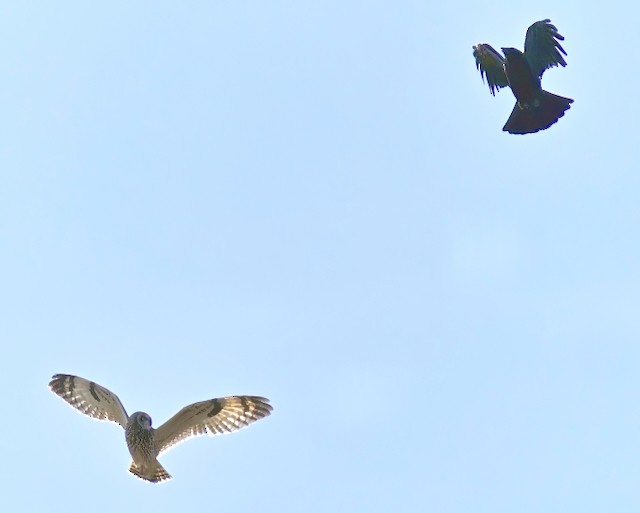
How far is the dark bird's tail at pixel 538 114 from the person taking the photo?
18031 millimetres

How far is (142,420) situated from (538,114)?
822cm

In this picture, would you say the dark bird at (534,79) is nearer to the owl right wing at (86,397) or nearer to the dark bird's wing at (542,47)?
the dark bird's wing at (542,47)

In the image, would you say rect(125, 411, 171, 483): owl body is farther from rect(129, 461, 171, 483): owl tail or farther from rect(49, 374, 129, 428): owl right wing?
rect(49, 374, 129, 428): owl right wing

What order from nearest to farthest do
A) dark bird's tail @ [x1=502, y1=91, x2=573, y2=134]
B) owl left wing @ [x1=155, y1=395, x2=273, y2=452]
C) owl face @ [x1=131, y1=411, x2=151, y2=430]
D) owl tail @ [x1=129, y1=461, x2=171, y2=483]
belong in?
owl face @ [x1=131, y1=411, x2=151, y2=430] → owl left wing @ [x1=155, y1=395, x2=273, y2=452] → owl tail @ [x1=129, y1=461, x2=171, y2=483] → dark bird's tail @ [x1=502, y1=91, x2=573, y2=134]

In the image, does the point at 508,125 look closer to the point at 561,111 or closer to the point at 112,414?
the point at 561,111

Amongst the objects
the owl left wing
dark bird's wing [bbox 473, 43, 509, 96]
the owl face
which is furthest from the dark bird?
the owl face

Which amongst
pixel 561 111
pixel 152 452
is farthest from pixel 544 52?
pixel 152 452

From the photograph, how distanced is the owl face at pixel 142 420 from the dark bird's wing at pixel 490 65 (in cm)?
911

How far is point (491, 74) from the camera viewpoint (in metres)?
20.4

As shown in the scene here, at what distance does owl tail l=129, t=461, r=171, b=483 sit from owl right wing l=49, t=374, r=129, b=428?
2.22ft

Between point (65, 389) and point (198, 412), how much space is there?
220 cm

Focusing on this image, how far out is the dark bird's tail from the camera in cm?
1803

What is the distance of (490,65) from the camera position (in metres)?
20.3

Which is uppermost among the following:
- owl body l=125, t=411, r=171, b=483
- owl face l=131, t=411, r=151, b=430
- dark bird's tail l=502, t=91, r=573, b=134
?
dark bird's tail l=502, t=91, r=573, b=134
